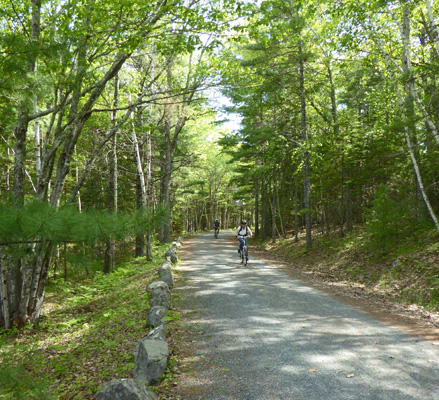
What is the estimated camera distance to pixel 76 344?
5.09 metres

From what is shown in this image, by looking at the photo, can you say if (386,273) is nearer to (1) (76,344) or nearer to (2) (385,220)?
(2) (385,220)

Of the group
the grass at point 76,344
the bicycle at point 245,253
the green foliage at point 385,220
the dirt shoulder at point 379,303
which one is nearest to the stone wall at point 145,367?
the grass at point 76,344

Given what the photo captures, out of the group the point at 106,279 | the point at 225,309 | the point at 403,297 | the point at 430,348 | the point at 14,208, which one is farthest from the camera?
the point at 106,279

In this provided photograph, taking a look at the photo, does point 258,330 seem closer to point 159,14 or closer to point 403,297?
point 403,297

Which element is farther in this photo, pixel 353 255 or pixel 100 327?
pixel 353 255

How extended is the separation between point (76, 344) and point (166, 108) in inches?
393

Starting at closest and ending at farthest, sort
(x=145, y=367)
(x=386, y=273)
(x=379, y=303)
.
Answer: (x=145, y=367) < (x=379, y=303) < (x=386, y=273)

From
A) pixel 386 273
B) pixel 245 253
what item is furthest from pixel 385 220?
pixel 245 253

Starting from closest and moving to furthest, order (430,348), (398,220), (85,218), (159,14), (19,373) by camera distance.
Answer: (19,373)
(85,218)
(430,348)
(159,14)
(398,220)

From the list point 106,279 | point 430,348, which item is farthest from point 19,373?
point 106,279

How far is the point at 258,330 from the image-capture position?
4.85m

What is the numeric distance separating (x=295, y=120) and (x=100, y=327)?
596 inches

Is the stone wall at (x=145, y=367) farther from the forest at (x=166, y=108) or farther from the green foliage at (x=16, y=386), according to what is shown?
the forest at (x=166, y=108)

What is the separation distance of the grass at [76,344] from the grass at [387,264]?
6.24m
